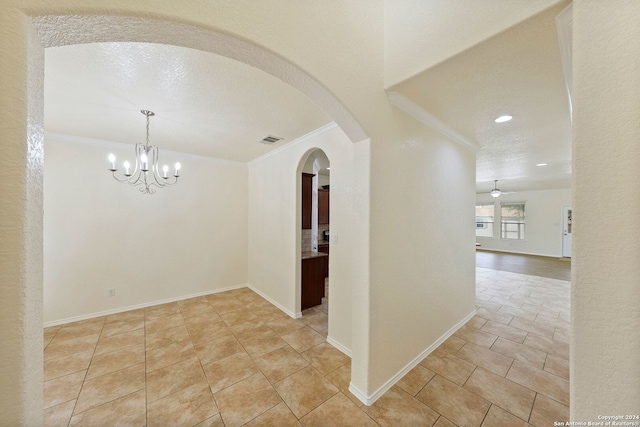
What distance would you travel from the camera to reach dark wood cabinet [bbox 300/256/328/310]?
3459 millimetres

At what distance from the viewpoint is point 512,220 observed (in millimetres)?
9367

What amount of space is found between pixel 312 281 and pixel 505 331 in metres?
2.63

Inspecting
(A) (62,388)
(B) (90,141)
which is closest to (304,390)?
(A) (62,388)

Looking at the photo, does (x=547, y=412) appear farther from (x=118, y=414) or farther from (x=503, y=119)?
(x=118, y=414)

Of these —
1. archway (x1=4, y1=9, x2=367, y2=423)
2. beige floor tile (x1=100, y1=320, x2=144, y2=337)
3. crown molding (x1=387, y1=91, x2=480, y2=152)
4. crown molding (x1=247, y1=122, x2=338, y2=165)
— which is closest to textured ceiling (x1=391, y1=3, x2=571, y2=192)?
crown molding (x1=387, y1=91, x2=480, y2=152)

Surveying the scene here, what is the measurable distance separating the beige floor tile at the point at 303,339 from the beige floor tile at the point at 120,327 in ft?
6.74

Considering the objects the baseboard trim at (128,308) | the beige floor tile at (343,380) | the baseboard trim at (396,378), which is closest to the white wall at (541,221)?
the baseboard trim at (396,378)

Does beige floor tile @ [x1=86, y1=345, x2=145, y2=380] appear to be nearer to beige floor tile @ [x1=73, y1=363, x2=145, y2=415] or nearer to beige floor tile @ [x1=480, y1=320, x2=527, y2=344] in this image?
beige floor tile @ [x1=73, y1=363, x2=145, y2=415]

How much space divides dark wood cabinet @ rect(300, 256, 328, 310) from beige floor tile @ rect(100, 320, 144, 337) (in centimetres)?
224

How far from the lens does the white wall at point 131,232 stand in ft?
10.2

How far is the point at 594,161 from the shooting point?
0.91m

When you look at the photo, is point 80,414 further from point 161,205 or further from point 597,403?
point 597,403

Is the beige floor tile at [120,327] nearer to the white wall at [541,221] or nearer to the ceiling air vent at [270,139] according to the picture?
the ceiling air vent at [270,139]

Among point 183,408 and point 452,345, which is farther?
point 452,345
